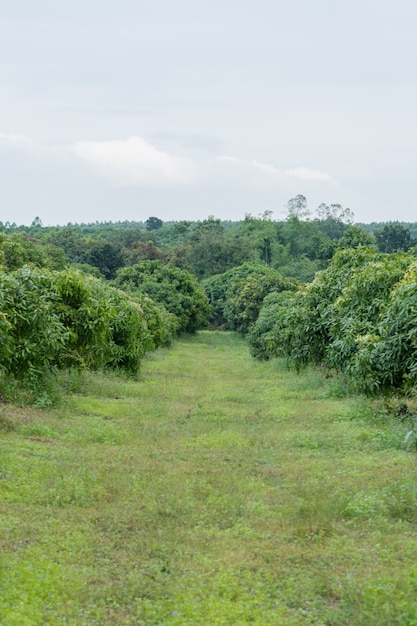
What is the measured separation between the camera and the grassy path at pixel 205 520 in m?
5.48

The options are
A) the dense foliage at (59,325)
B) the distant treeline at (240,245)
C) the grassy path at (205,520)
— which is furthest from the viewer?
the distant treeline at (240,245)

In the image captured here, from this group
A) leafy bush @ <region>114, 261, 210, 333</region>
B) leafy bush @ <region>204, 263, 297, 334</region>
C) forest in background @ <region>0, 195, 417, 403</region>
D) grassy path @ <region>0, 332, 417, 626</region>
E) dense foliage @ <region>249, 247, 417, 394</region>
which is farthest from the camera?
leafy bush @ <region>114, 261, 210, 333</region>

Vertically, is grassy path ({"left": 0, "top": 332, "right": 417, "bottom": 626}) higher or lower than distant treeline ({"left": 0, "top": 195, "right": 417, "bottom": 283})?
lower

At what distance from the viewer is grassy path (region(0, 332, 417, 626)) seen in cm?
548

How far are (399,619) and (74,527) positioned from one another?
144 inches

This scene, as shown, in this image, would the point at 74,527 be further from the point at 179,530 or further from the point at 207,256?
the point at 207,256

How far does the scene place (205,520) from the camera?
768 cm

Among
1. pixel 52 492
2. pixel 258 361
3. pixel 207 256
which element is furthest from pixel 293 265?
pixel 52 492

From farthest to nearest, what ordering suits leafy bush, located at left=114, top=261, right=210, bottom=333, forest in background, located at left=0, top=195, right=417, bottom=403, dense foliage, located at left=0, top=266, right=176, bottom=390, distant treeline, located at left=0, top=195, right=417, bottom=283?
distant treeline, located at left=0, top=195, right=417, bottom=283
leafy bush, located at left=114, top=261, right=210, bottom=333
dense foliage, located at left=0, top=266, right=176, bottom=390
forest in background, located at left=0, top=195, right=417, bottom=403

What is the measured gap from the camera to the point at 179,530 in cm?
730

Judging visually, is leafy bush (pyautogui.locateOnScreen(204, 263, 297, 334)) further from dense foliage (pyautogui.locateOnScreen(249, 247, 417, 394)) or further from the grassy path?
the grassy path

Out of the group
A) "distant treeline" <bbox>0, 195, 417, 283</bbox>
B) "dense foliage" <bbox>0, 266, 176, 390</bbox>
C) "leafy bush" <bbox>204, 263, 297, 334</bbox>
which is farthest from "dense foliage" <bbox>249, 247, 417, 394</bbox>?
"distant treeline" <bbox>0, 195, 417, 283</bbox>

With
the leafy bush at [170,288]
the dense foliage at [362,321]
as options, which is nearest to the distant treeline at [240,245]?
the leafy bush at [170,288]

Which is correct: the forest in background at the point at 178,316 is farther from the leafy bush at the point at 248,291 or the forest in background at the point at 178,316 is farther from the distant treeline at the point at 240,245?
the distant treeline at the point at 240,245
